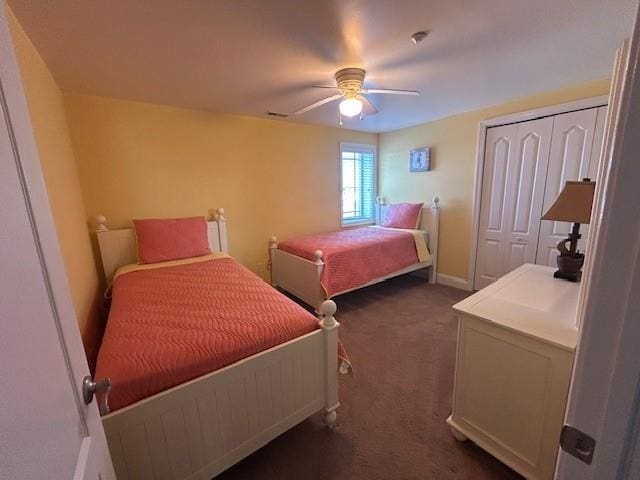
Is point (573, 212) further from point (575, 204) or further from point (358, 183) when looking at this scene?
point (358, 183)

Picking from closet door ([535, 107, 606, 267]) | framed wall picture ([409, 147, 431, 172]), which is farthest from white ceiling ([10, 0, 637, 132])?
framed wall picture ([409, 147, 431, 172])

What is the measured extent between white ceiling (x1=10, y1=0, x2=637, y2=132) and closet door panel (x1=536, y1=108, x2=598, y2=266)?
360 mm

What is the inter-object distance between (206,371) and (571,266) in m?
2.06

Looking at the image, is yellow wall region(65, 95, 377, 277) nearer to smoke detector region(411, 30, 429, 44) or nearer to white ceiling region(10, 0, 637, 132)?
white ceiling region(10, 0, 637, 132)

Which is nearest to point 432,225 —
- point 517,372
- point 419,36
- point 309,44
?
point 419,36

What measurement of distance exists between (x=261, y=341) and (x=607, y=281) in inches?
48.8

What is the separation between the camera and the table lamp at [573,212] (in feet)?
4.55

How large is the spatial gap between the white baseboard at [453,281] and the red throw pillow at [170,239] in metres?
3.03

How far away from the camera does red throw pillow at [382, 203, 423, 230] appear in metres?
3.75

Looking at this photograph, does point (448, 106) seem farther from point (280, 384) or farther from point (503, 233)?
point (280, 384)

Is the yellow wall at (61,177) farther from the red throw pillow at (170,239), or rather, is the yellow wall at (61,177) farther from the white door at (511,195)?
the white door at (511,195)

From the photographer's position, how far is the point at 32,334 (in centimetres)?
45

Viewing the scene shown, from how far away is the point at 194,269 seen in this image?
7.64ft

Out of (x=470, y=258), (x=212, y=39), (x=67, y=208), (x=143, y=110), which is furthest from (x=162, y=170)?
(x=470, y=258)
